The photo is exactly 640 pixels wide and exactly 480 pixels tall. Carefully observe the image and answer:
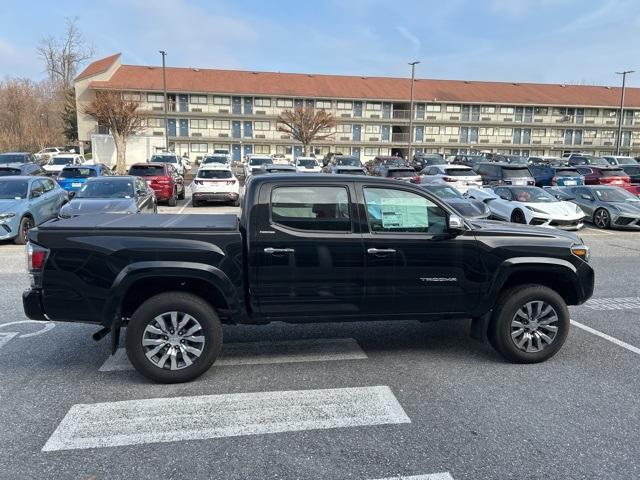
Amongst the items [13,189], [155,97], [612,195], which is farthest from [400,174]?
[155,97]

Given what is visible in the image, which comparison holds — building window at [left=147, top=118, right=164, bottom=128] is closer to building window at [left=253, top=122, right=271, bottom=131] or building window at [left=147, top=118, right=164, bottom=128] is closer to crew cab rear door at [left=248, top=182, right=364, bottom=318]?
building window at [left=253, top=122, right=271, bottom=131]

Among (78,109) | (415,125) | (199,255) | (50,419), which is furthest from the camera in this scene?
(415,125)

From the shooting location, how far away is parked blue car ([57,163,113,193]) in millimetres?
18219

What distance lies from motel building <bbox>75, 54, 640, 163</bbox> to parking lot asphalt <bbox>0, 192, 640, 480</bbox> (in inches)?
1980

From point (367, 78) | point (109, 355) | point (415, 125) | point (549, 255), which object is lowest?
point (109, 355)

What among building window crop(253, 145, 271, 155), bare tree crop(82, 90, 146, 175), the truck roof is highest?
bare tree crop(82, 90, 146, 175)

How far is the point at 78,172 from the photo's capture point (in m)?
18.7

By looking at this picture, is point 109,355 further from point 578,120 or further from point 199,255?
point 578,120

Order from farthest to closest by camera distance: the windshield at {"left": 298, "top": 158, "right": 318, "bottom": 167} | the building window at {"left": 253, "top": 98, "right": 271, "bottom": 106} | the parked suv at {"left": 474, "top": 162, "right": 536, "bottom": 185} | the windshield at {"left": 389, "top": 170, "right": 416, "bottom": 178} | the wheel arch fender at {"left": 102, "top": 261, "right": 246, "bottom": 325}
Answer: the building window at {"left": 253, "top": 98, "right": 271, "bottom": 106}
the windshield at {"left": 298, "top": 158, "right": 318, "bottom": 167}
the windshield at {"left": 389, "top": 170, "right": 416, "bottom": 178}
the parked suv at {"left": 474, "top": 162, "right": 536, "bottom": 185}
the wheel arch fender at {"left": 102, "top": 261, "right": 246, "bottom": 325}

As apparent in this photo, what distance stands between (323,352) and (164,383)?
161 cm

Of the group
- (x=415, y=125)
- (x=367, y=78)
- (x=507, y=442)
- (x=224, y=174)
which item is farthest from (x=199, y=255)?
(x=367, y=78)

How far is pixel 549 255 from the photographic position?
488cm

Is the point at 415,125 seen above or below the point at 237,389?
above

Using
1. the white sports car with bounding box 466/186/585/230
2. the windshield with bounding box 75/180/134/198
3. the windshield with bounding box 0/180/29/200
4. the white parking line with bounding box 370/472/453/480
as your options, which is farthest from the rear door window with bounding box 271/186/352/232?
the white sports car with bounding box 466/186/585/230
